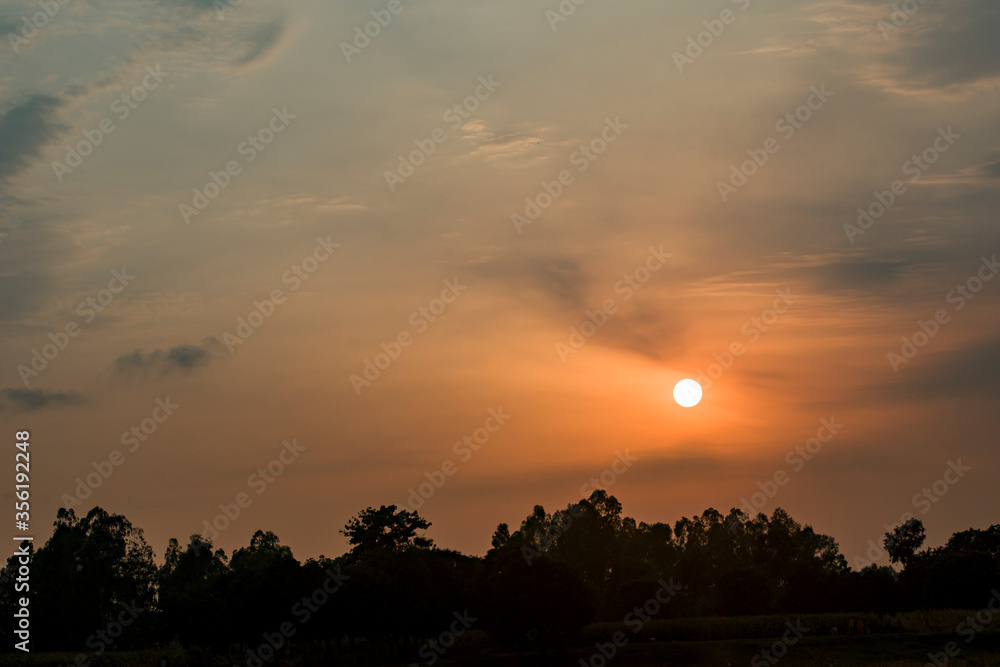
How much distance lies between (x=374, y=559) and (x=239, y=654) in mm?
16677

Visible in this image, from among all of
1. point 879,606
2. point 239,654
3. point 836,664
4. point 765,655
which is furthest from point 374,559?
point 879,606

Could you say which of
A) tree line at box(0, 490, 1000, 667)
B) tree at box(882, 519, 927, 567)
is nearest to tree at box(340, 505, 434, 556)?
tree line at box(0, 490, 1000, 667)

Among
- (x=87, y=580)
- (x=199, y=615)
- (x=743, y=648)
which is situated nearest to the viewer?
(x=743, y=648)

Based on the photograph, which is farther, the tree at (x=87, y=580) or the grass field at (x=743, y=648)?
the tree at (x=87, y=580)

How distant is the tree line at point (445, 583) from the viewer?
254 feet

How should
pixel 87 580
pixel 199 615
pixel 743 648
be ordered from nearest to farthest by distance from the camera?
pixel 743 648, pixel 199 615, pixel 87 580

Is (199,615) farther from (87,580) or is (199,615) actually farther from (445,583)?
(87,580)

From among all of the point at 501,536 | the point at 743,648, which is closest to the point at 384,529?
the point at 501,536

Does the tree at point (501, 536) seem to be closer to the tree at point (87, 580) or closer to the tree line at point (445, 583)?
the tree line at point (445, 583)

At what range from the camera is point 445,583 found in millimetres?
82625

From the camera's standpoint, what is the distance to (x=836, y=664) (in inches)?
2410

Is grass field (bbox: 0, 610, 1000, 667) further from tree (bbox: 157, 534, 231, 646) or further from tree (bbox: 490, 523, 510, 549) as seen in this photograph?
tree (bbox: 490, 523, 510, 549)

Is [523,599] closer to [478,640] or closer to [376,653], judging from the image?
[478,640]

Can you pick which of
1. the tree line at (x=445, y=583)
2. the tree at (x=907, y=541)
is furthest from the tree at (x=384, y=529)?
the tree at (x=907, y=541)
